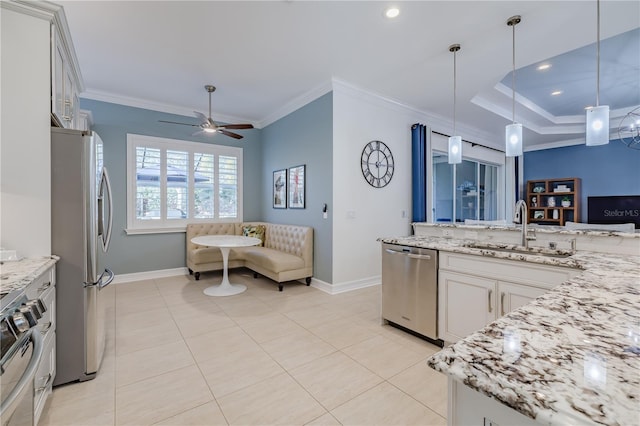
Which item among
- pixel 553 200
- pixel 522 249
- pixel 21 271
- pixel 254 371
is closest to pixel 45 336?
pixel 21 271

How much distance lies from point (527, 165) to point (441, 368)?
903 cm

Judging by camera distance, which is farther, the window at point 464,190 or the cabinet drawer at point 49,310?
the window at point 464,190

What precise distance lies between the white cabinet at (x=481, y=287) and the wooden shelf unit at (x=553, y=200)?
651 cm

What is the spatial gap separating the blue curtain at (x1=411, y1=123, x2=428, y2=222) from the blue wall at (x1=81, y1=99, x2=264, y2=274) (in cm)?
383

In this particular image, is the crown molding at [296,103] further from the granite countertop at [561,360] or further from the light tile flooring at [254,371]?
the granite countertop at [561,360]

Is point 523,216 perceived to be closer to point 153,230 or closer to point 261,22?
point 261,22

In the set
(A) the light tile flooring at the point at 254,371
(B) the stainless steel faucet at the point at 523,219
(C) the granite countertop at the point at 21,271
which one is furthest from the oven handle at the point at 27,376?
(B) the stainless steel faucet at the point at 523,219

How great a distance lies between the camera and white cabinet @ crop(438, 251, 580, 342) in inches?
76.3

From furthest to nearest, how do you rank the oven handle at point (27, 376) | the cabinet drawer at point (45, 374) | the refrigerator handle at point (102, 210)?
1. the refrigerator handle at point (102, 210)
2. the cabinet drawer at point (45, 374)
3. the oven handle at point (27, 376)

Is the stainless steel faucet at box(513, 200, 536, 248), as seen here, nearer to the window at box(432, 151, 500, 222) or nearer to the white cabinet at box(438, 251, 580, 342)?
the white cabinet at box(438, 251, 580, 342)

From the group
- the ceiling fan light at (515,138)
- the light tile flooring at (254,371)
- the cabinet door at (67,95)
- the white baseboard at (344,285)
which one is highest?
the cabinet door at (67,95)

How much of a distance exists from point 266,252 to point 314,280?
0.91 metres

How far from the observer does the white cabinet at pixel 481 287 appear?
194 cm

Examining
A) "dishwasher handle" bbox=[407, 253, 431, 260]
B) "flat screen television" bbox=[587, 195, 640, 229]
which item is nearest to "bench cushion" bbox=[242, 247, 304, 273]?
"dishwasher handle" bbox=[407, 253, 431, 260]
